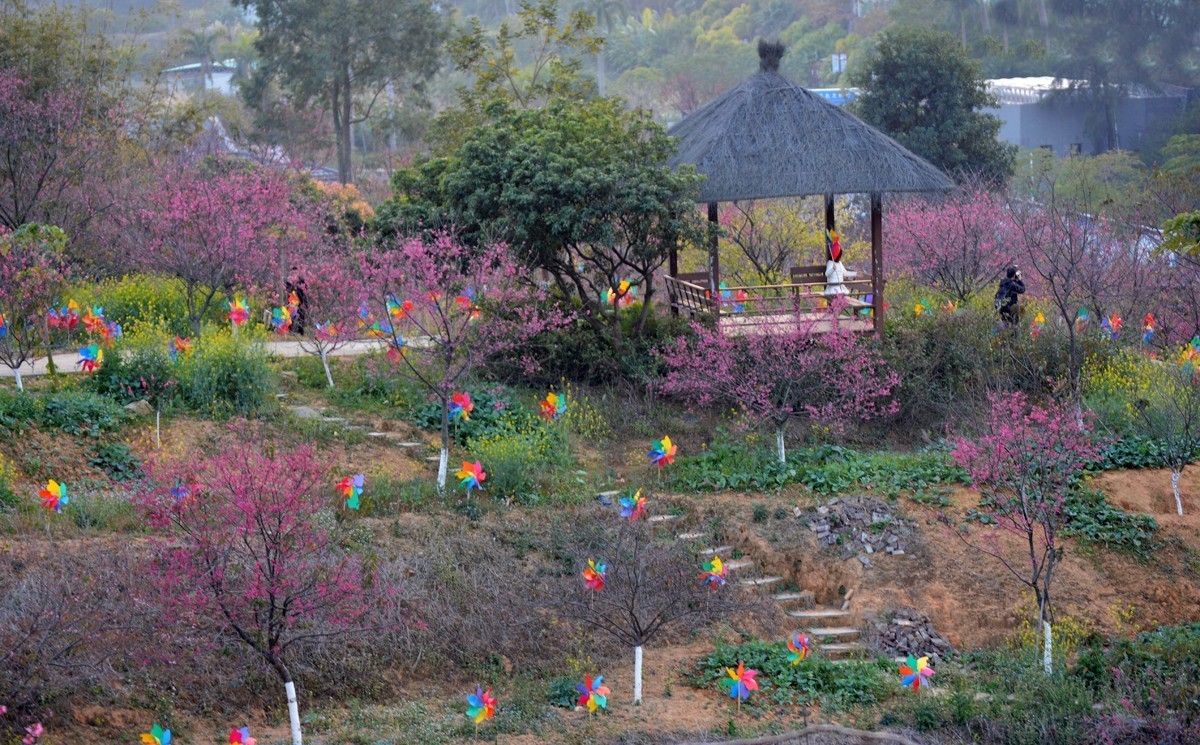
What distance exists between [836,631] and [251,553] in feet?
16.4

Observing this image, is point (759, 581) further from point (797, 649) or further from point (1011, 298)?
point (1011, 298)

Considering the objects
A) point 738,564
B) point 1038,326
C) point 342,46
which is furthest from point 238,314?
point 342,46

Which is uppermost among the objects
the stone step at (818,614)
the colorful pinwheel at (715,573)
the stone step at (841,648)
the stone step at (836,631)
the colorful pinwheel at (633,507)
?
the colorful pinwheel at (633,507)

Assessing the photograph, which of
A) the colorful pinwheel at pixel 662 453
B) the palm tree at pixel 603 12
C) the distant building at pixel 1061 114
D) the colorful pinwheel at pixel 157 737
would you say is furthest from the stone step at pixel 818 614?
the palm tree at pixel 603 12

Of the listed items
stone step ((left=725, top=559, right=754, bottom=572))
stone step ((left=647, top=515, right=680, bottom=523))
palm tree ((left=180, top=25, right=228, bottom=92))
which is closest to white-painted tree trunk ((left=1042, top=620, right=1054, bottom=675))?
stone step ((left=725, top=559, right=754, bottom=572))

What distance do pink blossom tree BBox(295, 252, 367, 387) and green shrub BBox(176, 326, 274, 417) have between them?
0.89 m

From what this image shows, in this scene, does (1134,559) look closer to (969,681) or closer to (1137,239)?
(969,681)

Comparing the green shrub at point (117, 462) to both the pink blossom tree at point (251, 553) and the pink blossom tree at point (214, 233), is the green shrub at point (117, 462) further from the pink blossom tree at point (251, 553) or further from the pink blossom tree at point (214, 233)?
the pink blossom tree at point (214, 233)

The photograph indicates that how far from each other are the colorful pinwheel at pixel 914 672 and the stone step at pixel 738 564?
7.90 ft

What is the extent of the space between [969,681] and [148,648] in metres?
5.79

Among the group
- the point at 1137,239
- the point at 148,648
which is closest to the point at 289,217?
the point at 148,648

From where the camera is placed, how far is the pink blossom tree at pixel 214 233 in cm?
1420

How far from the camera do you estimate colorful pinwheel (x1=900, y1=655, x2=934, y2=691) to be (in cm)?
885

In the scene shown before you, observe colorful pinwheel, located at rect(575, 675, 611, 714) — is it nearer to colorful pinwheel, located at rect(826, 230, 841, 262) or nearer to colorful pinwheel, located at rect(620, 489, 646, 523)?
colorful pinwheel, located at rect(620, 489, 646, 523)
